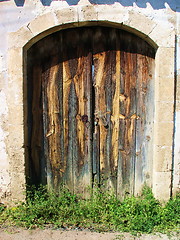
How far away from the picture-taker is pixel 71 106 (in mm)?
3326

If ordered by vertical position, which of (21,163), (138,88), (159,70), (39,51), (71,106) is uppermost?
(39,51)

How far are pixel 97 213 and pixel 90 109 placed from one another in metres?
1.38

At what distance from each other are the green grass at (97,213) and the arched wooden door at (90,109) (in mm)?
237

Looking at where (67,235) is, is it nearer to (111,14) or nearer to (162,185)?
(162,185)

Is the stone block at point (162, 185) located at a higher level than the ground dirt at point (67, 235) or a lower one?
higher

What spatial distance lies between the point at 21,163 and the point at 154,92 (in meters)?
2.05

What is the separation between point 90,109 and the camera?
3.31 meters

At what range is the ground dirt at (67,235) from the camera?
9.09 feet

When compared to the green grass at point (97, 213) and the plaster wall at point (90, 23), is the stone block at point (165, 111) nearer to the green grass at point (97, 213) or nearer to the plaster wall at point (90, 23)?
the plaster wall at point (90, 23)

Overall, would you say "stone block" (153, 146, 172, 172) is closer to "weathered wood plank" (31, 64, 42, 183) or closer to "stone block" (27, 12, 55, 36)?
"weathered wood plank" (31, 64, 42, 183)

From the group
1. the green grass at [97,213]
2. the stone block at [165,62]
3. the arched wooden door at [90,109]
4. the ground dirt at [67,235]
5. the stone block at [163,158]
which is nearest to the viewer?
the ground dirt at [67,235]

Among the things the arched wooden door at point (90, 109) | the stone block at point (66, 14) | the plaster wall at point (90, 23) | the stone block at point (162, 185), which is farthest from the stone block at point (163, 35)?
the stone block at point (162, 185)

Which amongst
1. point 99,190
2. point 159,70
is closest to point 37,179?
point 99,190

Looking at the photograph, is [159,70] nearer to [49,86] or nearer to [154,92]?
[154,92]
